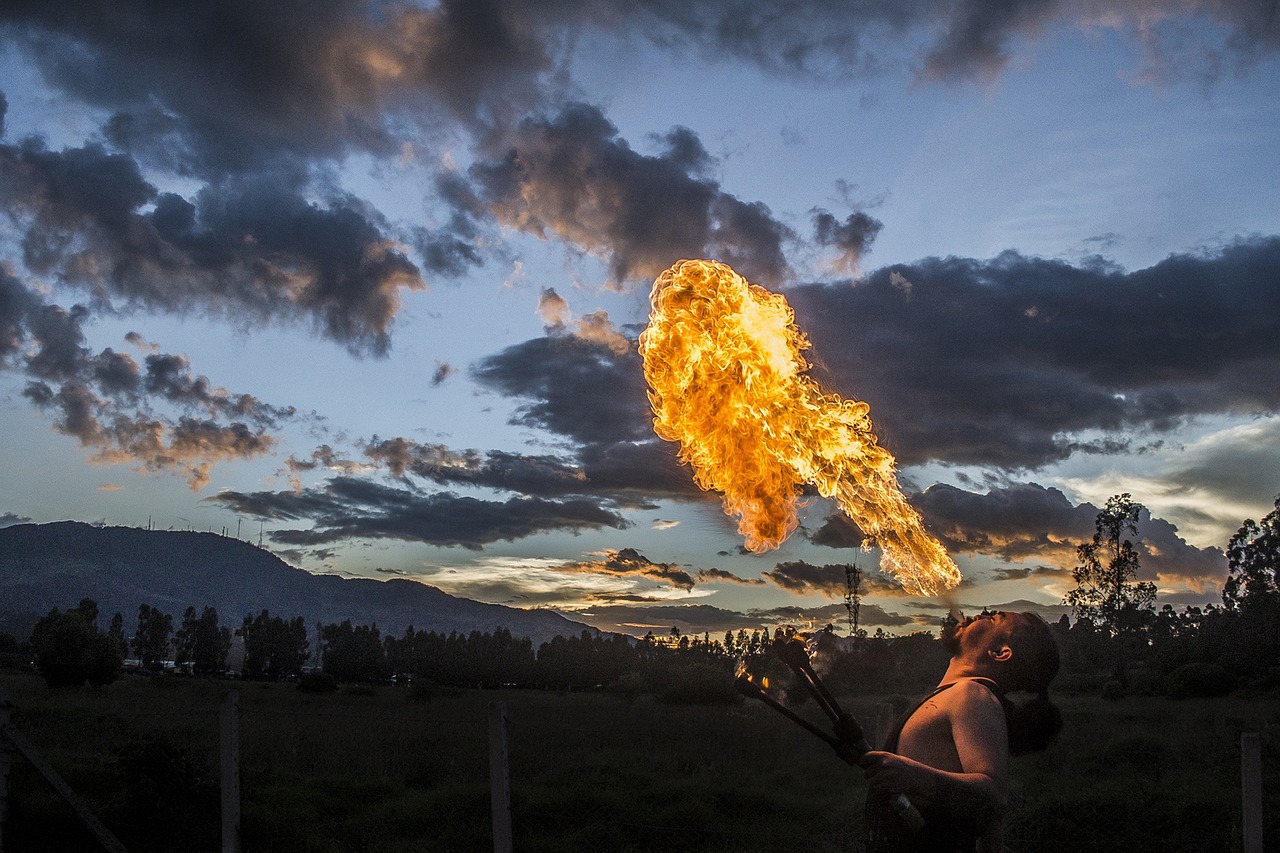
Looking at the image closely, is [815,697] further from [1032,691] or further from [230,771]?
[230,771]

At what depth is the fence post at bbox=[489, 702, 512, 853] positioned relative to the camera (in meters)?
8.33

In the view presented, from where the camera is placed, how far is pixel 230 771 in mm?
8891

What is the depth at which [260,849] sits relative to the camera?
11.2m

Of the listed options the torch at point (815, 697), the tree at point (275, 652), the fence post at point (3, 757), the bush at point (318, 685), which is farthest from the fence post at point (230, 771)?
the tree at point (275, 652)

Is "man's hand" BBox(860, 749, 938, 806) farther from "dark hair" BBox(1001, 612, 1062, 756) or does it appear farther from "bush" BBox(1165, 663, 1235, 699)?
"bush" BBox(1165, 663, 1235, 699)

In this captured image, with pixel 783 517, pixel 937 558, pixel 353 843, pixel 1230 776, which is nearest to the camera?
pixel 937 558

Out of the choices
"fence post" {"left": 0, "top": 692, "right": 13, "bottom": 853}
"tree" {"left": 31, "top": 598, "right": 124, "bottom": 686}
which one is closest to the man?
"fence post" {"left": 0, "top": 692, "right": 13, "bottom": 853}

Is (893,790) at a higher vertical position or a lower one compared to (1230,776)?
higher

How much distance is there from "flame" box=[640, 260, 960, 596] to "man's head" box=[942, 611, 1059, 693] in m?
1.68

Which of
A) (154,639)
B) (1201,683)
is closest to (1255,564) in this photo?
(1201,683)

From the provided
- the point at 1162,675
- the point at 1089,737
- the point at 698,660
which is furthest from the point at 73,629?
the point at 1162,675

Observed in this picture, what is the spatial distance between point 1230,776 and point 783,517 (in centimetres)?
1392

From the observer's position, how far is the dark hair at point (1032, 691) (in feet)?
12.9

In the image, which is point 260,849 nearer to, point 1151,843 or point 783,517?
point 783,517
